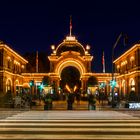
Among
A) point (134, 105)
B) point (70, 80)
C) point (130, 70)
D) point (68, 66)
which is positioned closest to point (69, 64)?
point (68, 66)

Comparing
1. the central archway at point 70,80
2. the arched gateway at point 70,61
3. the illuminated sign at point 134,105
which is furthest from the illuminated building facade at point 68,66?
the illuminated sign at point 134,105

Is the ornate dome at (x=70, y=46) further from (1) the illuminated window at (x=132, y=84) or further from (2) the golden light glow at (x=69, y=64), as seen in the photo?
(1) the illuminated window at (x=132, y=84)

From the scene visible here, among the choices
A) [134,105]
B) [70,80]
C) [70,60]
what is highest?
[70,60]

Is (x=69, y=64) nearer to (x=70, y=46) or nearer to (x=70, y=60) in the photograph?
(x=70, y=60)

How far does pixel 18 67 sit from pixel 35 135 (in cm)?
8044

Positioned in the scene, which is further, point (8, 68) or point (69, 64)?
point (69, 64)

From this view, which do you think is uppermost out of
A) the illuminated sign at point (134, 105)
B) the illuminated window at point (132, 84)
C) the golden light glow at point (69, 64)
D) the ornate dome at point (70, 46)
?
the ornate dome at point (70, 46)

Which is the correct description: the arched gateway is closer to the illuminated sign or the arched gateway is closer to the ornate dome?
the ornate dome

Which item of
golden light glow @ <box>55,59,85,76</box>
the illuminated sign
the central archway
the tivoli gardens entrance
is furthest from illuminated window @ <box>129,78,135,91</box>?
the central archway

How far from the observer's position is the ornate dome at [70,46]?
102625mm

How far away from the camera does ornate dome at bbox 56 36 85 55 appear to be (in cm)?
10262

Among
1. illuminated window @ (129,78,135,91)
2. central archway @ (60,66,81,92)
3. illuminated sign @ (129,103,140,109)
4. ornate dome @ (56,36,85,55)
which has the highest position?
ornate dome @ (56,36,85,55)

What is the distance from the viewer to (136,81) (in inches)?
2923

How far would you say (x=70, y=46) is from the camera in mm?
103062
